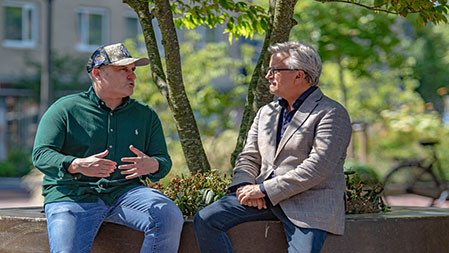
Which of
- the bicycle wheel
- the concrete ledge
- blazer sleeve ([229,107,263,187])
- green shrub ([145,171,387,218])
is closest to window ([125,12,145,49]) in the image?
the bicycle wheel

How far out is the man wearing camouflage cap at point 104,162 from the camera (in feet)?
13.4

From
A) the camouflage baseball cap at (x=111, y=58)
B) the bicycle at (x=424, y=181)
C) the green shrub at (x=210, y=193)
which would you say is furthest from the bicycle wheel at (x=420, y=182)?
the camouflage baseball cap at (x=111, y=58)

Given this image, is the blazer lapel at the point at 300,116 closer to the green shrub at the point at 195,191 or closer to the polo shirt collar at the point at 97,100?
the green shrub at the point at 195,191

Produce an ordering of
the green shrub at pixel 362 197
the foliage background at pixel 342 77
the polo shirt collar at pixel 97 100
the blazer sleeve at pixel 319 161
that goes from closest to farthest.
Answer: the blazer sleeve at pixel 319 161
the polo shirt collar at pixel 97 100
the green shrub at pixel 362 197
the foliage background at pixel 342 77

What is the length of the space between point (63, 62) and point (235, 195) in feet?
78.9

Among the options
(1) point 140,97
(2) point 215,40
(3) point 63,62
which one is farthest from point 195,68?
(2) point 215,40

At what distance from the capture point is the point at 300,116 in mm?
4254

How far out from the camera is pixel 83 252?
13.5 ft

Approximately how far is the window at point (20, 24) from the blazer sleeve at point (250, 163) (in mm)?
23810

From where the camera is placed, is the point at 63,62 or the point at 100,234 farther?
the point at 63,62

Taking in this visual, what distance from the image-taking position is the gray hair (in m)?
4.33

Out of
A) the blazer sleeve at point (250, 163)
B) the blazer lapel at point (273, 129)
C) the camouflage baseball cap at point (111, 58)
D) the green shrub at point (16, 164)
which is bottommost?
the green shrub at point (16, 164)

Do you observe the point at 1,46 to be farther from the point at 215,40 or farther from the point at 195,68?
the point at 195,68

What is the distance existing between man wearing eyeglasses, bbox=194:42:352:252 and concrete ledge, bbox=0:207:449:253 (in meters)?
0.12
